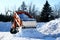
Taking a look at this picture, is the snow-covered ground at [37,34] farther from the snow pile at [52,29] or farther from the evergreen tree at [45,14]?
the evergreen tree at [45,14]

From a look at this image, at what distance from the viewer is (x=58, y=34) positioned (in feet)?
68.7

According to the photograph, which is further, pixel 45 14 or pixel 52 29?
pixel 45 14

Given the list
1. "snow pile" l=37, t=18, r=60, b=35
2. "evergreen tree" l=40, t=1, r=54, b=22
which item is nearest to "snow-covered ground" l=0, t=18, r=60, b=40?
"snow pile" l=37, t=18, r=60, b=35

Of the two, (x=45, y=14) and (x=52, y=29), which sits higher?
(x=52, y=29)

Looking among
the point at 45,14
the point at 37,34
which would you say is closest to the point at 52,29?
the point at 37,34

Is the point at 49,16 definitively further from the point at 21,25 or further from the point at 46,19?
the point at 21,25

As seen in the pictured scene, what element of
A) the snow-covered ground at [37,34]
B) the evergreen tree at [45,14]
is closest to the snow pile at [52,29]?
the snow-covered ground at [37,34]

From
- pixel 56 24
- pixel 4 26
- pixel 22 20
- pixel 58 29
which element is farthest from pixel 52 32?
pixel 4 26

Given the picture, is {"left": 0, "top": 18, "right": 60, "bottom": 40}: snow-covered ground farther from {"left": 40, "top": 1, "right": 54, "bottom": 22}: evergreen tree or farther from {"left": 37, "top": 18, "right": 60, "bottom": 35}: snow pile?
{"left": 40, "top": 1, "right": 54, "bottom": 22}: evergreen tree

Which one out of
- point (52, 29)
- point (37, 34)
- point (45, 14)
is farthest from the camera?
point (45, 14)

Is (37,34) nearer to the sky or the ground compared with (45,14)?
nearer to the sky

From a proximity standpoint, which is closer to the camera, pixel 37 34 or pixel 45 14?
pixel 37 34

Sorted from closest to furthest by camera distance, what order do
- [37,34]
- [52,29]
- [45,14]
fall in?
1. [37,34]
2. [52,29]
3. [45,14]

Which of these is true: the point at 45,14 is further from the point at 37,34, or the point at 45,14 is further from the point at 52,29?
the point at 37,34
